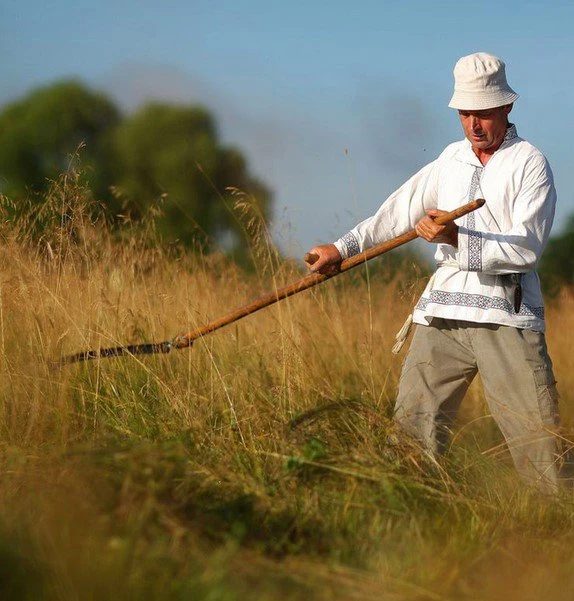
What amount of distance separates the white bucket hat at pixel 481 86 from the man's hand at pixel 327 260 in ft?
2.64

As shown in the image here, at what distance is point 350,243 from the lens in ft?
15.8

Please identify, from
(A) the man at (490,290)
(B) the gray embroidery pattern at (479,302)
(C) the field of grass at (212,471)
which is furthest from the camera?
(B) the gray embroidery pattern at (479,302)

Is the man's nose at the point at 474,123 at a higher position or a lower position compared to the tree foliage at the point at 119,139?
lower

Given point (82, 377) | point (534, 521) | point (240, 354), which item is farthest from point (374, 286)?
point (534, 521)

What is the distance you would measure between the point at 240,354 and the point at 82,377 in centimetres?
95

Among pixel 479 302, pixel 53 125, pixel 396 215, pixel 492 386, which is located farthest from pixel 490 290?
pixel 53 125

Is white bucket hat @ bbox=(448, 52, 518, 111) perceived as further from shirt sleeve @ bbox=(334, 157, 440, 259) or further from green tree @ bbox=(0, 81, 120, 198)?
green tree @ bbox=(0, 81, 120, 198)

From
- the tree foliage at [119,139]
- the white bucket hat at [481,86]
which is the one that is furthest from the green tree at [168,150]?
the white bucket hat at [481,86]

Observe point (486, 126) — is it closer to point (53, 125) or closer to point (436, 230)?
point (436, 230)

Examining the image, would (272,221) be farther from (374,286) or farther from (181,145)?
(181,145)

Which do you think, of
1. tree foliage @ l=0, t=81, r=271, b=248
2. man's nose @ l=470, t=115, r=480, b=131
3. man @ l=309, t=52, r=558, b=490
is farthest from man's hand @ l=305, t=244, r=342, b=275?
tree foliage @ l=0, t=81, r=271, b=248

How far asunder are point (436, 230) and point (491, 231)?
13.3 inches

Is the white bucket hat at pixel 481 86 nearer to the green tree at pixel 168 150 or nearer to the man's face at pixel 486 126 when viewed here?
the man's face at pixel 486 126

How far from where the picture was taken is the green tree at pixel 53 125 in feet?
89.0
